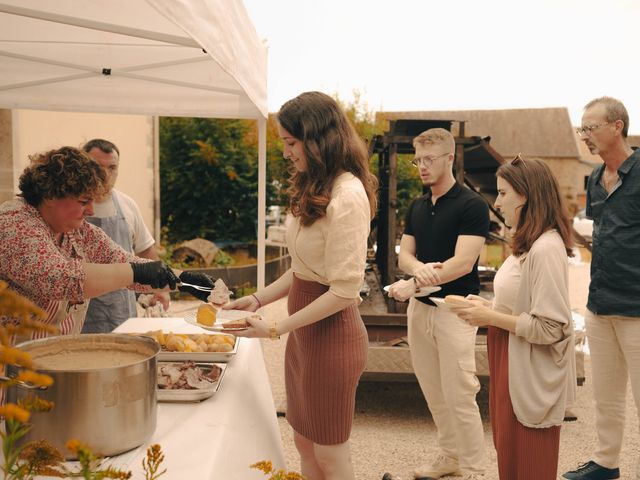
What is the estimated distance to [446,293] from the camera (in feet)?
11.0

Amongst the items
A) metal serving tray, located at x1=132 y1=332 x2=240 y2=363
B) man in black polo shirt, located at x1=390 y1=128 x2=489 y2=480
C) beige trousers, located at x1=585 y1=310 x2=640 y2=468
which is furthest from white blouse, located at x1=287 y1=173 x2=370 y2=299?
beige trousers, located at x1=585 y1=310 x2=640 y2=468

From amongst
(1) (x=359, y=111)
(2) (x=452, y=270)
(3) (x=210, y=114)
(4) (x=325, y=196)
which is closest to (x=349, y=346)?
(4) (x=325, y=196)

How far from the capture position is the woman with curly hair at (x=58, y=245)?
1711 millimetres

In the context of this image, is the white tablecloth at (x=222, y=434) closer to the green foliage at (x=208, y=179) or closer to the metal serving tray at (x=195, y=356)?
the metal serving tray at (x=195, y=356)

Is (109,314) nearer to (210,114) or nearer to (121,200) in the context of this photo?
(121,200)

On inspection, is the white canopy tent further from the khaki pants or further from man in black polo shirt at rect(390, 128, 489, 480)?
the khaki pants

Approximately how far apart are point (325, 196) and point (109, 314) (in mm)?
2016

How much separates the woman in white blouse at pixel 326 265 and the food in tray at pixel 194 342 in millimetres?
282

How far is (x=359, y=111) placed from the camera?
19953mm

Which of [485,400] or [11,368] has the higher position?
[11,368]

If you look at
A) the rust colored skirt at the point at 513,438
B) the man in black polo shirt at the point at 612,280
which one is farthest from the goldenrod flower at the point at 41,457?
the man in black polo shirt at the point at 612,280

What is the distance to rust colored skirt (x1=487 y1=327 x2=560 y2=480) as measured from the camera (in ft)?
7.65

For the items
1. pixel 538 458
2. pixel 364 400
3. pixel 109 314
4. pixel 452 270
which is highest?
pixel 452 270

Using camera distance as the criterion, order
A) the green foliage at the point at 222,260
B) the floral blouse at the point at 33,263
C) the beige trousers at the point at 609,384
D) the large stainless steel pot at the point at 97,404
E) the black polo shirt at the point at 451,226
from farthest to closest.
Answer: the green foliage at the point at 222,260
the beige trousers at the point at 609,384
the black polo shirt at the point at 451,226
the floral blouse at the point at 33,263
the large stainless steel pot at the point at 97,404
